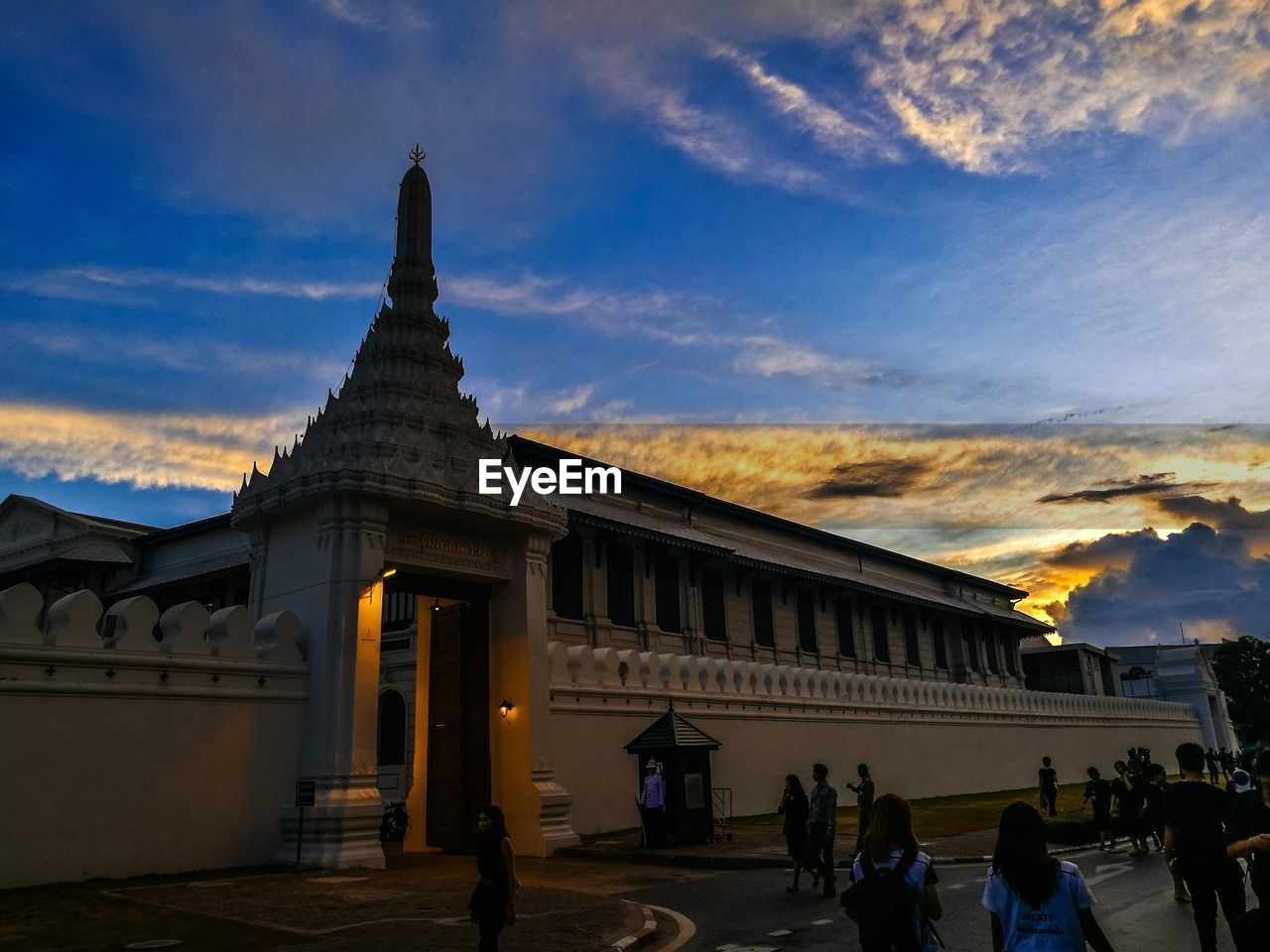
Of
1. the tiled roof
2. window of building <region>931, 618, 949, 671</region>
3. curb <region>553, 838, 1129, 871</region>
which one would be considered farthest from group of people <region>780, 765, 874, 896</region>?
window of building <region>931, 618, 949, 671</region>

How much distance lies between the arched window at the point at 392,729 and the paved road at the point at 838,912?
12.0 metres

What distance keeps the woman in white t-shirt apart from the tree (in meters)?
82.3

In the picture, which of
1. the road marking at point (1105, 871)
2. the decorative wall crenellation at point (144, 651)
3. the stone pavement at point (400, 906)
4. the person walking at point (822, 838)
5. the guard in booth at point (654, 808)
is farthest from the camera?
the guard in booth at point (654, 808)

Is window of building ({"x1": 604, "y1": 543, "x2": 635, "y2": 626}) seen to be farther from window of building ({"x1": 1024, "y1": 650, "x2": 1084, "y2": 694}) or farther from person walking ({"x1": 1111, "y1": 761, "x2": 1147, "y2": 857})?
window of building ({"x1": 1024, "y1": 650, "x2": 1084, "y2": 694})

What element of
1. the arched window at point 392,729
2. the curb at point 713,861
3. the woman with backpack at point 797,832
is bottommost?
the curb at point 713,861

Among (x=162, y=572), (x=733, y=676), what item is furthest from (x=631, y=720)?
(x=162, y=572)

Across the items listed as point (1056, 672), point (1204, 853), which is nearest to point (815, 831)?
point (1204, 853)

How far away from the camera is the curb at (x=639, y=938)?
9133mm

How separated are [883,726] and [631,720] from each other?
11628 millimetres

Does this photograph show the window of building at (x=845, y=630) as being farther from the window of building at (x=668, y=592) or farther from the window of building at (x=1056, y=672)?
the window of building at (x=1056, y=672)

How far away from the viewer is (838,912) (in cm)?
Answer: 1113

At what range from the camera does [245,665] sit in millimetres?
14938

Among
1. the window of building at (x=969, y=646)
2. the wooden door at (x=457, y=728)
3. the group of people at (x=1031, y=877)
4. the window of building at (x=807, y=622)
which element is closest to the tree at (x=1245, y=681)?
the window of building at (x=969, y=646)

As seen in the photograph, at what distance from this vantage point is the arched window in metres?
24.4
